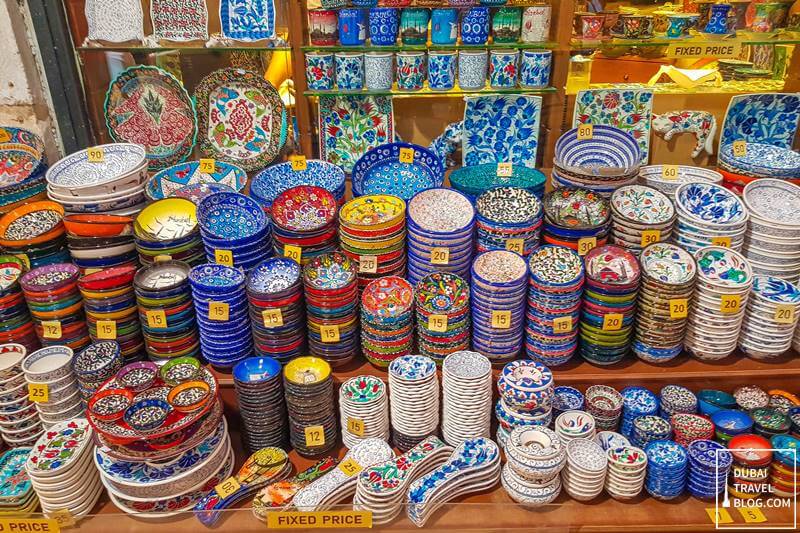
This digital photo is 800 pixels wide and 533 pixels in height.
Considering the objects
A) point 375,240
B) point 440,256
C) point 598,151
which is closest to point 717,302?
point 598,151

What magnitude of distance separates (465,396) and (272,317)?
0.80 meters

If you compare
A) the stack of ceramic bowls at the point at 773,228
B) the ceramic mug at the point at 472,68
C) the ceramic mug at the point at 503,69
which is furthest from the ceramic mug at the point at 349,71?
the stack of ceramic bowls at the point at 773,228

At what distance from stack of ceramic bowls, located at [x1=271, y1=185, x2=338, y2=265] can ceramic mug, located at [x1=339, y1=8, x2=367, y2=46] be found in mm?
847

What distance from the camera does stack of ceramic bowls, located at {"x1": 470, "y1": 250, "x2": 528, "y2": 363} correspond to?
225cm

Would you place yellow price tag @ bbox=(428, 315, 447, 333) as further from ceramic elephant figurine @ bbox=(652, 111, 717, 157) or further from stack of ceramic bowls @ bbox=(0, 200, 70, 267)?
ceramic elephant figurine @ bbox=(652, 111, 717, 157)

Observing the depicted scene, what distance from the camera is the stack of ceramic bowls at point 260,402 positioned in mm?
2221

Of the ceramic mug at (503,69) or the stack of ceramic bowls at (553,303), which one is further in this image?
the ceramic mug at (503,69)

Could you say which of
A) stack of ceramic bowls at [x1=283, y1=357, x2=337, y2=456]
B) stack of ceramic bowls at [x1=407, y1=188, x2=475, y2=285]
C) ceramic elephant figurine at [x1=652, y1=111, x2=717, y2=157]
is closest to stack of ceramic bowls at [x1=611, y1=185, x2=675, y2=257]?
stack of ceramic bowls at [x1=407, y1=188, x2=475, y2=285]

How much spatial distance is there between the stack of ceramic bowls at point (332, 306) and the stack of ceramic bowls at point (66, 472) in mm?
891

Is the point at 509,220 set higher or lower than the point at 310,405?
higher

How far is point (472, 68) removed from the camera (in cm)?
295

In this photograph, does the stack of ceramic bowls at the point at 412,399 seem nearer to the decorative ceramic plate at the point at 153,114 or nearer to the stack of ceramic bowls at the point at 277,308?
the stack of ceramic bowls at the point at 277,308

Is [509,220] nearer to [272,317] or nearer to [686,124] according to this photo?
[272,317]

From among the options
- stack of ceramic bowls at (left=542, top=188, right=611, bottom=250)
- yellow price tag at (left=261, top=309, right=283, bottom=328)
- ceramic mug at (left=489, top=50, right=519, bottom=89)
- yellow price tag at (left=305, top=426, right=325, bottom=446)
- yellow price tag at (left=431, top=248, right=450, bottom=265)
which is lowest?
yellow price tag at (left=305, top=426, right=325, bottom=446)
